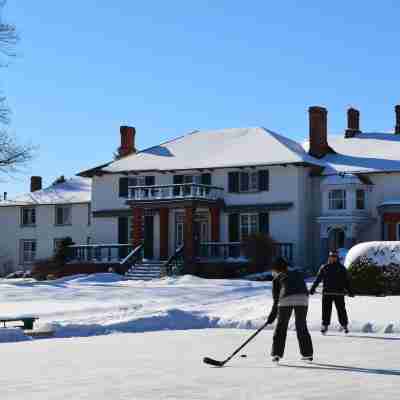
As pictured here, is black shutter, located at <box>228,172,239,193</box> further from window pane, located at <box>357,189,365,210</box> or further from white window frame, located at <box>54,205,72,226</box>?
white window frame, located at <box>54,205,72,226</box>

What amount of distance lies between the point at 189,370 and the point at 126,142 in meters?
47.7

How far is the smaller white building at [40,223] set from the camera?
59.3 meters

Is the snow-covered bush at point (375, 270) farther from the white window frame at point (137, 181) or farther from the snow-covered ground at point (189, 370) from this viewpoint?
the white window frame at point (137, 181)

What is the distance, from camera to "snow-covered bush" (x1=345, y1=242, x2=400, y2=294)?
28.9m

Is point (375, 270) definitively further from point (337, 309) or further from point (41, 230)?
point (41, 230)

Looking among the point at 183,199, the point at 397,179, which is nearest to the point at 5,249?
the point at 183,199

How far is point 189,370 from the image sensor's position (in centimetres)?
1338

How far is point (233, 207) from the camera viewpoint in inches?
1991

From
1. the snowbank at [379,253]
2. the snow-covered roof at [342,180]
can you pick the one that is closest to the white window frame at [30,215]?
the snow-covered roof at [342,180]

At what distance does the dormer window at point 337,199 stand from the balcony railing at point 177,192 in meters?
5.91

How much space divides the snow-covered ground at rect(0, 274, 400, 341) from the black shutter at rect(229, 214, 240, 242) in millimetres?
9719

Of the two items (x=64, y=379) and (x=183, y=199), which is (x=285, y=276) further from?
(x=183, y=199)

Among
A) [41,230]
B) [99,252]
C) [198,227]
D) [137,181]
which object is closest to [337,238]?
[198,227]

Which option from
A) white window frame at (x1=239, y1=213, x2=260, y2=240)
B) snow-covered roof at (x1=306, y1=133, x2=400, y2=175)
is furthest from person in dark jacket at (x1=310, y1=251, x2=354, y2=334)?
white window frame at (x1=239, y1=213, x2=260, y2=240)
